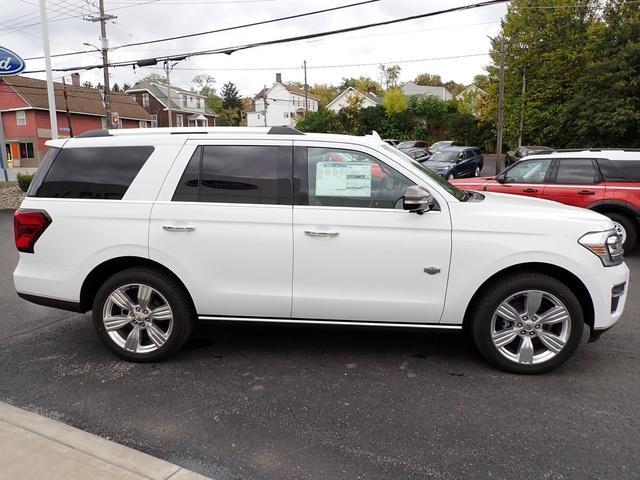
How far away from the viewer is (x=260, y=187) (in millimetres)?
3986

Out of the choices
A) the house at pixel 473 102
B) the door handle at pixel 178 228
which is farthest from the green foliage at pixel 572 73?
the door handle at pixel 178 228

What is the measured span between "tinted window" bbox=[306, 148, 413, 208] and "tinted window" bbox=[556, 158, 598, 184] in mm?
5957

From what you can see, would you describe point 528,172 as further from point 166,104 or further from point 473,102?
point 166,104

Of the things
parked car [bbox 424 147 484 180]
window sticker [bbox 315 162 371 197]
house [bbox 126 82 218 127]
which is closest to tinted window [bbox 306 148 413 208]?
window sticker [bbox 315 162 371 197]

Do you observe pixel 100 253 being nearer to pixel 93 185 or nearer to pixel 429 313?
pixel 93 185

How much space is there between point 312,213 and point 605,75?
29953 millimetres

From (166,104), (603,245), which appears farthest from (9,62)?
(166,104)

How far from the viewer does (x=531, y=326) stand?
12.5 ft

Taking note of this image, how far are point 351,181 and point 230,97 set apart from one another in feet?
307

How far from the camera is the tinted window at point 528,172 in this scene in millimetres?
8929

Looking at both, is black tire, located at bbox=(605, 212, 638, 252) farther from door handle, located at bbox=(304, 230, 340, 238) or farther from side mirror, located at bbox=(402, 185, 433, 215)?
door handle, located at bbox=(304, 230, 340, 238)

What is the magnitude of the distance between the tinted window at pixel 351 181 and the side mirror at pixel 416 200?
16 cm

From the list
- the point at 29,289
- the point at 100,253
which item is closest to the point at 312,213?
the point at 100,253

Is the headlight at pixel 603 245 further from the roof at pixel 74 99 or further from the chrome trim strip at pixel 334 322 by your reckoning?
the roof at pixel 74 99
